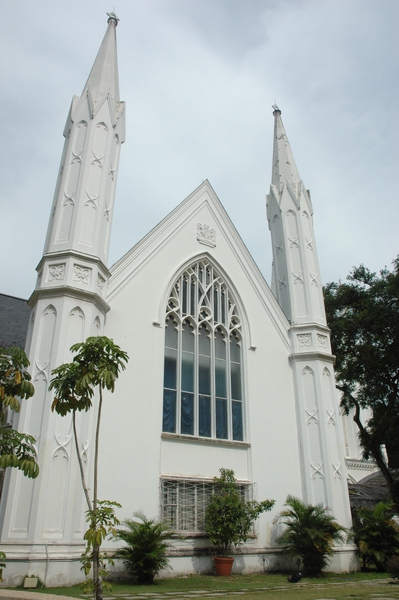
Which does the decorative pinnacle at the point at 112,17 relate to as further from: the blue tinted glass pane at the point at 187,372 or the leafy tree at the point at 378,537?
the leafy tree at the point at 378,537

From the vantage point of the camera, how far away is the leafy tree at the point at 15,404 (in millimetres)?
6469

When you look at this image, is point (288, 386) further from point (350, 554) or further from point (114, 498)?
point (114, 498)

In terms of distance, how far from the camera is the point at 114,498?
488 inches

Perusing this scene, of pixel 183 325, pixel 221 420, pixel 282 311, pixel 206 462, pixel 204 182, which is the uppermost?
pixel 204 182

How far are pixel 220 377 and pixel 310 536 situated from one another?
211 inches

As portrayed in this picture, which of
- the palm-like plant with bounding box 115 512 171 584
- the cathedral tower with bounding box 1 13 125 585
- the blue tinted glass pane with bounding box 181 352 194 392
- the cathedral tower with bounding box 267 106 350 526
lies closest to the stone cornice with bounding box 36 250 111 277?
the cathedral tower with bounding box 1 13 125 585

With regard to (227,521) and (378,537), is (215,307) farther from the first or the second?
(378,537)

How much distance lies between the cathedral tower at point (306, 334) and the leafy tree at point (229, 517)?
2.98 meters

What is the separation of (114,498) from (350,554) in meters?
7.55

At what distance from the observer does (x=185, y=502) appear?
13.6 meters

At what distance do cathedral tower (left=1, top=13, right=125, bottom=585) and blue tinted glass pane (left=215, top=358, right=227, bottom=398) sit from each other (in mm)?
4473

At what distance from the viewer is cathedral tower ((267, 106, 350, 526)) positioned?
15609mm

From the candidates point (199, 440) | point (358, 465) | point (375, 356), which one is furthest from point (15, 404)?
point (358, 465)

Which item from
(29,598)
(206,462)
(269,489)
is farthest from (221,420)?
(29,598)
